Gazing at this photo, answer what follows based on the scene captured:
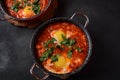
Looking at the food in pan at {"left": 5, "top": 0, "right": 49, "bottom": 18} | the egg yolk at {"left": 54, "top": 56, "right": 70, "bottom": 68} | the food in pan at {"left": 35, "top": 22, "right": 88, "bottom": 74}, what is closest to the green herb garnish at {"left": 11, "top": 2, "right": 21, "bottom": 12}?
the food in pan at {"left": 5, "top": 0, "right": 49, "bottom": 18}

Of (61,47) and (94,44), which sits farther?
(94,44)

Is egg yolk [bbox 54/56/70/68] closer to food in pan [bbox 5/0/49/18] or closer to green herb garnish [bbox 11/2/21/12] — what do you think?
food in pan [bbox 5/0/49/18]

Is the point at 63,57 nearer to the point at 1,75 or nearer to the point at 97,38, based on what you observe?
the point at 97,38

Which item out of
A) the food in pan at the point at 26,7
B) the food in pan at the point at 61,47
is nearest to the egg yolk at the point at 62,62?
the food in pan at the point at 61,47

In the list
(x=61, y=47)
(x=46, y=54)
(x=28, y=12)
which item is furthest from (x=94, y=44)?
(x=28, y=12)

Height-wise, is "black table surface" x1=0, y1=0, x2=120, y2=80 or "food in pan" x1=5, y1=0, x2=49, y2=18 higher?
"food in pan" x1=5, y1=0, x2=49, y2=18

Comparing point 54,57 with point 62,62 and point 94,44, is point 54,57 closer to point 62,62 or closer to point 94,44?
point 62,62
